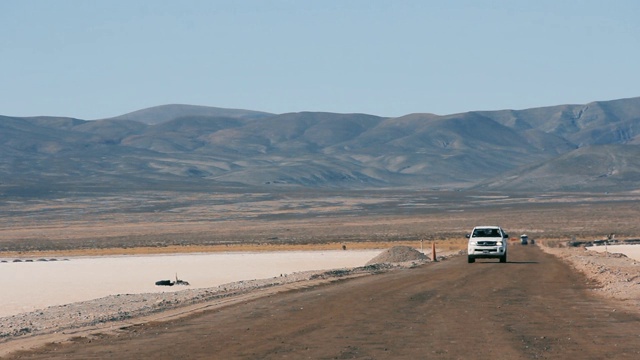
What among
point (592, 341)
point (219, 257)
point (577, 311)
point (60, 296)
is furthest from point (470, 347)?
point (219, 257)

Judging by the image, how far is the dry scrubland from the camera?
324 ft

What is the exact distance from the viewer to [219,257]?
232 ft

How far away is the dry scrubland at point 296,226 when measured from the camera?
98.9m

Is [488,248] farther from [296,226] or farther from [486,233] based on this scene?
[296,226]

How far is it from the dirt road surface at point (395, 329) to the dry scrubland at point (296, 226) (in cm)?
5445

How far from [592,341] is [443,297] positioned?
32.4 ft

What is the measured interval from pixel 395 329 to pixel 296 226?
118518 millimetres

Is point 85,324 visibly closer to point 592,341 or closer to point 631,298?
point 592,341

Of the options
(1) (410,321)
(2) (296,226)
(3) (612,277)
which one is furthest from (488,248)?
(2) (296,226)

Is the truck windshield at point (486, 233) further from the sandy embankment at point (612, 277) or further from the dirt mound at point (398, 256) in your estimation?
the dirt mound at point (398, 256)

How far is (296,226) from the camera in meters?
140

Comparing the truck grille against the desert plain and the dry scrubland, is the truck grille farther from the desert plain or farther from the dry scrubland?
the dry scrubland

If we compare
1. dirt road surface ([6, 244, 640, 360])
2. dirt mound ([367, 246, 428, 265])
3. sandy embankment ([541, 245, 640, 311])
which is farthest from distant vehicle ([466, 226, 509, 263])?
dirt road surface ([6, 244, 640, 360])

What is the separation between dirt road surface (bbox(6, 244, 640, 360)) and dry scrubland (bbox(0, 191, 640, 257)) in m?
54.5
